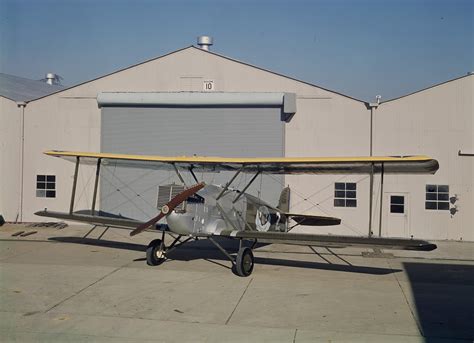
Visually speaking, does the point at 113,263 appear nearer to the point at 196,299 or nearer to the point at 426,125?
the point at 196,299

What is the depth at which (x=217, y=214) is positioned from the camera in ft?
42.2

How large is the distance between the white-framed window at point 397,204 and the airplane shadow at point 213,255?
4633mm

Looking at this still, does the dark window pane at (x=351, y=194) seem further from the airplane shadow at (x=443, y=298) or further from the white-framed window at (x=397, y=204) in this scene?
the airplane shadow at (x=443, y=298)

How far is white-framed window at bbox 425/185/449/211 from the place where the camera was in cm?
1820

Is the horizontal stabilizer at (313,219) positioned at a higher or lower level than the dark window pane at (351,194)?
lower

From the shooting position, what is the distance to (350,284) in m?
11.5

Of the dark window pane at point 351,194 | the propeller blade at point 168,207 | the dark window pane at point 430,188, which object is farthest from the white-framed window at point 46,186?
the dark window pane at point 430,188

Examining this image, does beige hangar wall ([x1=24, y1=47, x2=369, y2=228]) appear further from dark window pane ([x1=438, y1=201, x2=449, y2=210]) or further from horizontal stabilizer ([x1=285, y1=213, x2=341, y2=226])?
horizontal stabilizer ([x1=285, y1=213, x2=341, y2=226])

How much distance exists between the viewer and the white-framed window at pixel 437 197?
1820cm

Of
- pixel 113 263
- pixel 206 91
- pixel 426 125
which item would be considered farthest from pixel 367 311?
pixel 206 91

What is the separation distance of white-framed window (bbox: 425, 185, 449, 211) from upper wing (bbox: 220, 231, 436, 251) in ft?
24.2

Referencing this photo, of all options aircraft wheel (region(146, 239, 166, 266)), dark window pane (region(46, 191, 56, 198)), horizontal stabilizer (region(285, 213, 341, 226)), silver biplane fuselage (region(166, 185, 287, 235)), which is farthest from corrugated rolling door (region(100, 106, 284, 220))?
aircraft wheel (region(146, 239, 166, 266))

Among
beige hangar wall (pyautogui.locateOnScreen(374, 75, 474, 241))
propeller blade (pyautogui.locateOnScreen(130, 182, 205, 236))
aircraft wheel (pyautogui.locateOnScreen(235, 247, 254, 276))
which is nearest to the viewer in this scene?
propeller blade (pyautogui.locateOnScreen(130, 182, 205, 236))

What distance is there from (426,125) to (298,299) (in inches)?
399
